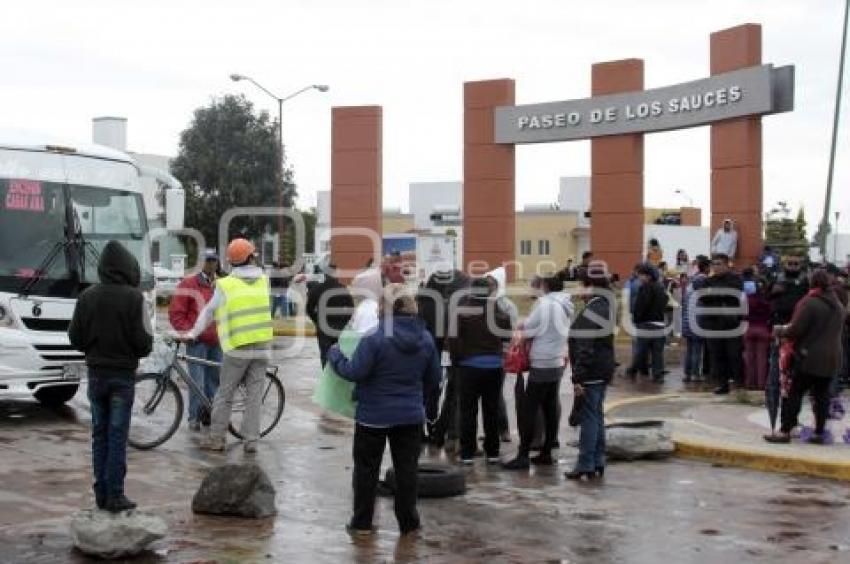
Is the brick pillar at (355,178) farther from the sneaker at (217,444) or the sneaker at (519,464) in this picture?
the sneaker at (519,464)

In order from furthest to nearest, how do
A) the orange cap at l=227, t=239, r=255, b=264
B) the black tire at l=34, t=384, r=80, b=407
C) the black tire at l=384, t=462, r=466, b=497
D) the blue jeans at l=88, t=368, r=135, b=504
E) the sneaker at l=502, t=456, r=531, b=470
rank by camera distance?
the black tire at l=34, t=384, r=80, b=407
the orange cap at l=227, t=239, r=255, b=264
the sneaker at l=502, t=456, r=531, b=470
the black tire at l=384, t=462, r=466, b=497
the blue jeans at l=88, t=368, r=135, b=504

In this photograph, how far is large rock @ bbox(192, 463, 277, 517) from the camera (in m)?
8.12

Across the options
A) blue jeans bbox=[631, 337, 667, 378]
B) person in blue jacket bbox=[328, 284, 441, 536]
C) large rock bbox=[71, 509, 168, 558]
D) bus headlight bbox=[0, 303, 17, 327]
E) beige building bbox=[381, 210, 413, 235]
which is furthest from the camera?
beige building bbox=[381, 210, 413, 235]

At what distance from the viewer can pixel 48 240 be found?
12.5 m

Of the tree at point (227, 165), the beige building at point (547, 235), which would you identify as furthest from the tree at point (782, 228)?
the tree at point (227, 165)

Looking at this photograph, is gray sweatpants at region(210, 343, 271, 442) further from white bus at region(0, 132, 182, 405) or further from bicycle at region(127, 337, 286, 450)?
white bus at region(0, 132, 182, 405)

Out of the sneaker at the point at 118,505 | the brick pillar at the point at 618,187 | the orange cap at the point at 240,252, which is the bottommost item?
the sneaker at the point at 118,505

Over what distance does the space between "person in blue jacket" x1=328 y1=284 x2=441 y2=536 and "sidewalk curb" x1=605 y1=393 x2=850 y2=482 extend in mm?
4275

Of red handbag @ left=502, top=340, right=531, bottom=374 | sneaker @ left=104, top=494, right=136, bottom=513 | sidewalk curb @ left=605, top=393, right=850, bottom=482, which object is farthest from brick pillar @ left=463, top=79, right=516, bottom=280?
sneaker @ left=104, top=494, right=136, bottom=513

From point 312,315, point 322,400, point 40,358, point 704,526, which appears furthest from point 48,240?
point 704,526

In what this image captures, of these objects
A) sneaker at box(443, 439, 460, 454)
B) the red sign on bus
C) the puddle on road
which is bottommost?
the puddle on road

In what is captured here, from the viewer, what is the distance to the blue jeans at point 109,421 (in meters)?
7.59

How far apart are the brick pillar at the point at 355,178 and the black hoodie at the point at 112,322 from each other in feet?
91.6

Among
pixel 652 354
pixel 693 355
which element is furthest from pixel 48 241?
pixel 693 355
